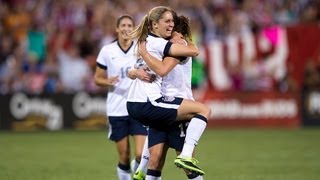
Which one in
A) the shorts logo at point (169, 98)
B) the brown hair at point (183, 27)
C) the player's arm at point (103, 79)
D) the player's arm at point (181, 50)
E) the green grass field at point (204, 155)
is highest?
the brown hair at point (183, 27)

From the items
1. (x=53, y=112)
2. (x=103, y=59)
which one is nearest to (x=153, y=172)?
(x=103, y=59)

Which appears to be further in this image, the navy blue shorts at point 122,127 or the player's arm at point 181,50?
the navy blue shorts at point 122,127

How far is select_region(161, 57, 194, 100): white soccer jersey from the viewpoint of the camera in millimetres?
8992

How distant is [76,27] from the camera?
22.2 metres

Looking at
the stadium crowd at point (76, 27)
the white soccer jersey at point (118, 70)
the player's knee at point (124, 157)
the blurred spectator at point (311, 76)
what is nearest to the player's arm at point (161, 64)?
the white soccer jersey at point (118, 70)

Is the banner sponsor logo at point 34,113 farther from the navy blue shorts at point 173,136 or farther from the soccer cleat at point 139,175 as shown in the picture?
the navy blue shorts at point 173,136

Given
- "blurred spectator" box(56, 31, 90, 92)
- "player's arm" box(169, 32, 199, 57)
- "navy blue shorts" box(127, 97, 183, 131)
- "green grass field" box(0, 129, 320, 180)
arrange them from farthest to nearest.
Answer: "blurred spectator" box(56, 31, 90, 92) → "green grass field" box(0, 129, 320, 180) → "navy blue shorts" box(127, 97, 183, 131) → "player's arm" box(169, 32, 199, 57)

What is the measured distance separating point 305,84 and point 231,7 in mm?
3277

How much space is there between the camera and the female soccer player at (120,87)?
36.0 feet

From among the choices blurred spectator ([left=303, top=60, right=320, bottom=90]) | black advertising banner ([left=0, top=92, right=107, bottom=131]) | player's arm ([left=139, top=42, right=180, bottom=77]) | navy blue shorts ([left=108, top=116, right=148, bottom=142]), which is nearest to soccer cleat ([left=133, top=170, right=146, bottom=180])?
player's arm ([left=139, top=42, right=180, bottom=77])

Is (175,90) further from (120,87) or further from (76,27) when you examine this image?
(76,27)

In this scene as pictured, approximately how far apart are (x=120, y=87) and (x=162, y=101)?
2386mm

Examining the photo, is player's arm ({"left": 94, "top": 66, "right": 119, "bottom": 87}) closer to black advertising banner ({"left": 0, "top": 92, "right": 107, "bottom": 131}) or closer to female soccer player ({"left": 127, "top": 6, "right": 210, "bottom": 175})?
female soccer player ({"left": 127, "top": 6, "right": 210, "bottom": 175})

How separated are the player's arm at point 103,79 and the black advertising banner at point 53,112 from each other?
31.7 ft
